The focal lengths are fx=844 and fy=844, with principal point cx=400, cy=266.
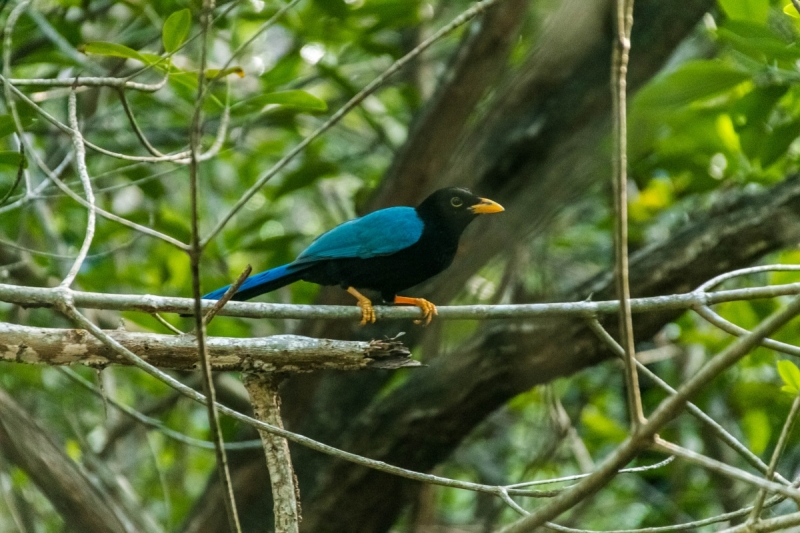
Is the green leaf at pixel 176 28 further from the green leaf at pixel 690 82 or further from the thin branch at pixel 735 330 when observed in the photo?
the thin branch at pixel 735 330

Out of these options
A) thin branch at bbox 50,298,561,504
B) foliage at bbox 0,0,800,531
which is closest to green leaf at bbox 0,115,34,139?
foliage at bbox 0,0,800,531

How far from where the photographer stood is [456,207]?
169 inches

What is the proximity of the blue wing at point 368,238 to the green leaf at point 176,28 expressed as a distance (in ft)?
4.42

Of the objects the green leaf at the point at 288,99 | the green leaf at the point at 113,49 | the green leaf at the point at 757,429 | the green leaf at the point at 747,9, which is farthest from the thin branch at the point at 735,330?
the green leaf at the point at 757,429

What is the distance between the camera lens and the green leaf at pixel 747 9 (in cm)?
302

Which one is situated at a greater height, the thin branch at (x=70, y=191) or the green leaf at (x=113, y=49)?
the green leaf at (x=113, y=49)

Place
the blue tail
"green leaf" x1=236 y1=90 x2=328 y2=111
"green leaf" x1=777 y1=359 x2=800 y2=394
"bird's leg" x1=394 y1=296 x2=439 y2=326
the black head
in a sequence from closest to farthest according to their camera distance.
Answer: "green leaf" x1=777 y1=359 x2=800 y2=394
"green leaf" x1=236 y1=90 x2=328 y2=111
"bird's leg" x1=394 y1=296 x2=439 y2=326
the blue tail
the black head

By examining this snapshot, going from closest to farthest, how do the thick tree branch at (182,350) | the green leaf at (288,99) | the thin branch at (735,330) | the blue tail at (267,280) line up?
the thin branch at (735,330) → the thick tree branch at (182,350) → the green leaf at (288,99) → the blue tail at (267,280)

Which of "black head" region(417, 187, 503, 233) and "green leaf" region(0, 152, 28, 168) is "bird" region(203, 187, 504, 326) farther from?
"green leaf" region(0, 152, 28, 168)

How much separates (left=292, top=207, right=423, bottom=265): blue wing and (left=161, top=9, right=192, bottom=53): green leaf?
135 centimetres

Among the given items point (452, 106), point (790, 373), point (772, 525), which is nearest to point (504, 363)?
point (452, 106)

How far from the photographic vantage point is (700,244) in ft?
13.8

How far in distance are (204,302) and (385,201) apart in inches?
93.1

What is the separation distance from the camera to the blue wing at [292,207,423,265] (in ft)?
13.1
